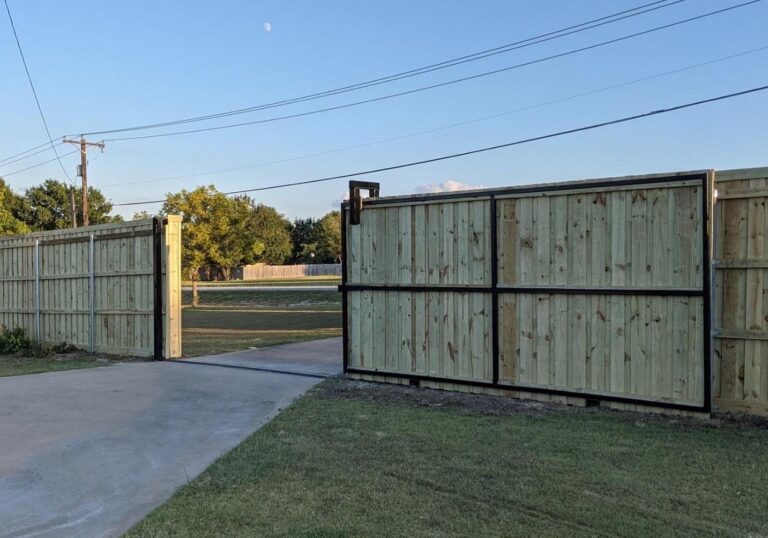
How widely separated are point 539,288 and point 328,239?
69422mm

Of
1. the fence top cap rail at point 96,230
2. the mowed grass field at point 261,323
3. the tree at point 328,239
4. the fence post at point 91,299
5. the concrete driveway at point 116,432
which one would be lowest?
the mowed grass field at point 261,323

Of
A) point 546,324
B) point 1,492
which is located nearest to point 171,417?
point 1,492

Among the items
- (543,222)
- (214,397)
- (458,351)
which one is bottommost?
(214,397)

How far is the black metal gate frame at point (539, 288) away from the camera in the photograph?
243 inches

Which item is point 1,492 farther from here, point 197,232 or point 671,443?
point 197,232

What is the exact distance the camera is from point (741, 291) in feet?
20.8

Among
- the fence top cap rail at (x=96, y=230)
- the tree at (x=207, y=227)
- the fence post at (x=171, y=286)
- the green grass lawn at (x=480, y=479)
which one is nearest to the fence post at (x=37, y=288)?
the fence top cap rail at (x=96, y=230)

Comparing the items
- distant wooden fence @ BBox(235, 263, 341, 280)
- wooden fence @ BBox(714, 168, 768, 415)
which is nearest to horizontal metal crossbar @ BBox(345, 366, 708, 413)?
wooden fence @ BBox(714, 168, 768, 415)

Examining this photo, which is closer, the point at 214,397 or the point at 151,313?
the point at 214,397

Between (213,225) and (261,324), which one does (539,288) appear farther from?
(213,225)

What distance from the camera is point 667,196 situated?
Result: 21.0 feet

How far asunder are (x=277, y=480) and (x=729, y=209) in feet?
16.8

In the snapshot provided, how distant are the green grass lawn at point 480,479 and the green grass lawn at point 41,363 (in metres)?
5.88

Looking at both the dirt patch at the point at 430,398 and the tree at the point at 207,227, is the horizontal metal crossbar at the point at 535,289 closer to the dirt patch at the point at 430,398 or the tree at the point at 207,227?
the dirt patch at the point at 430,398
